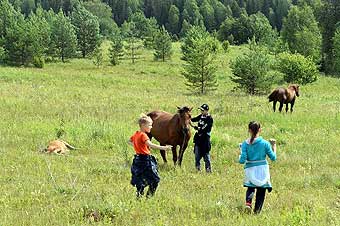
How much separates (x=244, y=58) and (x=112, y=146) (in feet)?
89.2

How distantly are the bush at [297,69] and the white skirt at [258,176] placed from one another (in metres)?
44.0

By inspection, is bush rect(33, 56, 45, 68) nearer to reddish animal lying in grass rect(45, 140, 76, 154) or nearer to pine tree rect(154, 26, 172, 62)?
pine tree rect(154, 26, 172, 62)

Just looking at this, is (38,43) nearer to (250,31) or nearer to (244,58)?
(244,58)

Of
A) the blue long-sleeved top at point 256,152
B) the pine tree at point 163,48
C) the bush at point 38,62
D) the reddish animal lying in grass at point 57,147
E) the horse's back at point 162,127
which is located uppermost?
the blue long-sleeved top at point 256,152

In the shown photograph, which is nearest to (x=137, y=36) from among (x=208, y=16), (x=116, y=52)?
(x=116, y=52)

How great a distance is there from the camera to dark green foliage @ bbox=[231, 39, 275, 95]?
39906mm

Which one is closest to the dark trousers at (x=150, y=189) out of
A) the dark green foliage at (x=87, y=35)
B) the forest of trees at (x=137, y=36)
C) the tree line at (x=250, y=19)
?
the forest of trees at (x=137, y=36)

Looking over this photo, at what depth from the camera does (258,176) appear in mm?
8172

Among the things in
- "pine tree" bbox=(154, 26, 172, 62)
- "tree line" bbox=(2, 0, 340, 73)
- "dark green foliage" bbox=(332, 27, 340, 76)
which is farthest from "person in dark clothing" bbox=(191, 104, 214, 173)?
"pine tree" bbox=(154, 26, 172, 62)

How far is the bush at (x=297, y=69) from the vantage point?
5053 cm

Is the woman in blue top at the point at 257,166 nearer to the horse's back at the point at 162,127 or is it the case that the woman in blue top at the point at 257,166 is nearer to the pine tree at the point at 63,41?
the horse's back at the point at 162,127

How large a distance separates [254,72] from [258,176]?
1277 inches

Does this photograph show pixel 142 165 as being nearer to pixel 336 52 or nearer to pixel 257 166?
pixel 257 166

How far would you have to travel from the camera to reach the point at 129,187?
10.1m
